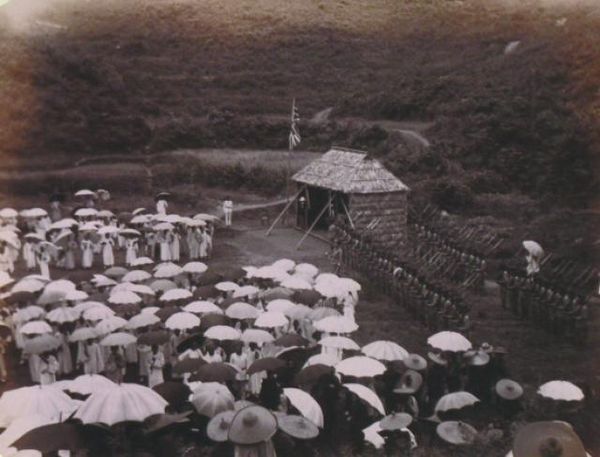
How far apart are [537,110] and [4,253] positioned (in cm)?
1569

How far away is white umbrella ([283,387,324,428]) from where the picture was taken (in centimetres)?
883

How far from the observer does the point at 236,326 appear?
495 inches

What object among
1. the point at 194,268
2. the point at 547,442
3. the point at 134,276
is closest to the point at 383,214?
the point at 194,268

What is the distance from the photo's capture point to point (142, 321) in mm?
11570

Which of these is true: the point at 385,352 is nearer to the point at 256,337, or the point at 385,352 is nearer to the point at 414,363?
the point at 414,363

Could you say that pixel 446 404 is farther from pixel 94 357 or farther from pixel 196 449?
pixel 94 357

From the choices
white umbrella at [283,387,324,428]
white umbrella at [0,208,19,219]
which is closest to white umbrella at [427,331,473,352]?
white umbrella at [283,387,324,428]

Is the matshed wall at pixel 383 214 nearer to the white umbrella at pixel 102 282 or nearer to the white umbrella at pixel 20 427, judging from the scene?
the white umbrella at pixel 102 282

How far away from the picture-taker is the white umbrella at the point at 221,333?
10.8m

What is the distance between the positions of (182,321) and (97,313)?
5.39ft

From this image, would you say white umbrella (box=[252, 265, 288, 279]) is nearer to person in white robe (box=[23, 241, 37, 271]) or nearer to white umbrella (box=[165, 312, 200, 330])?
white umbrella (box=[165, 312, 200, 330])

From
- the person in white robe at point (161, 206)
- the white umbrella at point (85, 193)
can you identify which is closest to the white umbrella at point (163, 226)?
the person in white robe at point (161, 206)

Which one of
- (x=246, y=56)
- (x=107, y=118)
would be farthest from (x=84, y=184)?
(x=246, y=56)

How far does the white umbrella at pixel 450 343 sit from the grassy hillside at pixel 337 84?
6.31 meters
